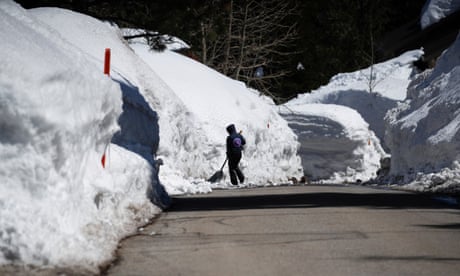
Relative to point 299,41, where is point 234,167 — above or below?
below

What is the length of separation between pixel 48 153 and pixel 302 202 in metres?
7.01

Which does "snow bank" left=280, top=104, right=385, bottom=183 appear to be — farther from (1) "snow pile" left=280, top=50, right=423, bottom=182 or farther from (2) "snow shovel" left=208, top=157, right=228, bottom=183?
(2) "snow shovel" left=208, top=157, right=228, bottom=183

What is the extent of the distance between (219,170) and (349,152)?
16.3 meters

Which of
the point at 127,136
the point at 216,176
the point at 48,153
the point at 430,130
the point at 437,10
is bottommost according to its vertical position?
the point at 216,176

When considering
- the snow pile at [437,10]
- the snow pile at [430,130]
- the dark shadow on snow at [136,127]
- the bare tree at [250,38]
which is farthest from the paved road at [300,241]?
the snow pile at [437,10]

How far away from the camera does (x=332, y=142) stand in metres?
39.9

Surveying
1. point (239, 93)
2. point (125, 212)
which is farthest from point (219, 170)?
point (125, 212)

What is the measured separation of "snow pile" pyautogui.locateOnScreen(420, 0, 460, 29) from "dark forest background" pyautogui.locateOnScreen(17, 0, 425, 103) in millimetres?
3153

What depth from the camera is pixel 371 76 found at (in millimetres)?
52219

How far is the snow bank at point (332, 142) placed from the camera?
130ft

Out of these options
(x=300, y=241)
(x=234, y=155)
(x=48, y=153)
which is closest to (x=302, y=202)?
(x=300, y=241)

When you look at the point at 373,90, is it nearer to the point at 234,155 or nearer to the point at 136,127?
the point at 234,155

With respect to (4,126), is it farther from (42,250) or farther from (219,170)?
(219,170)

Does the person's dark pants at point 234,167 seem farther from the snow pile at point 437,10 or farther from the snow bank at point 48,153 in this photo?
the snow pile at point 437,10
